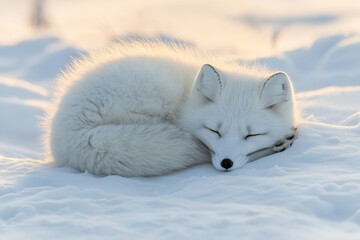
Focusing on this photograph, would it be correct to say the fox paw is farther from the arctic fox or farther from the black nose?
the black nose

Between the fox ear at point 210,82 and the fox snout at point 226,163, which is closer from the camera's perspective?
the fox snout at point 226,163

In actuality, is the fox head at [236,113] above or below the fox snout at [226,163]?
above

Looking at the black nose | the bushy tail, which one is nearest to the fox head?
the black nose

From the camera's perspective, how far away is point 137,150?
3.03 meters

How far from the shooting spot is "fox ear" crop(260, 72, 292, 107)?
3154mm

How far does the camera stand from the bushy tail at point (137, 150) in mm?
3037

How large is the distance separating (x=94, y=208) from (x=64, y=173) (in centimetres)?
63

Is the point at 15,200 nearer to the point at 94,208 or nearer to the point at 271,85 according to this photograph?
the point at 94,208

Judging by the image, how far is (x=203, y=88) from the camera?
3.21 metres

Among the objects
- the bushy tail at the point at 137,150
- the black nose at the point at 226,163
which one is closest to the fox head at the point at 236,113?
the black nose at the point at 226,163

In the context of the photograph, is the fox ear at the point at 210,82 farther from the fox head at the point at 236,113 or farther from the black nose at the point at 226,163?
the black nose at the point at 226,163

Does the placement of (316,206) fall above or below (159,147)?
below

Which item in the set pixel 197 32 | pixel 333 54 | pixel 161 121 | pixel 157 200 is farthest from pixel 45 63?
pixel 157 200

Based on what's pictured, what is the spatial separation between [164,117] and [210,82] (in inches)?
11.5
